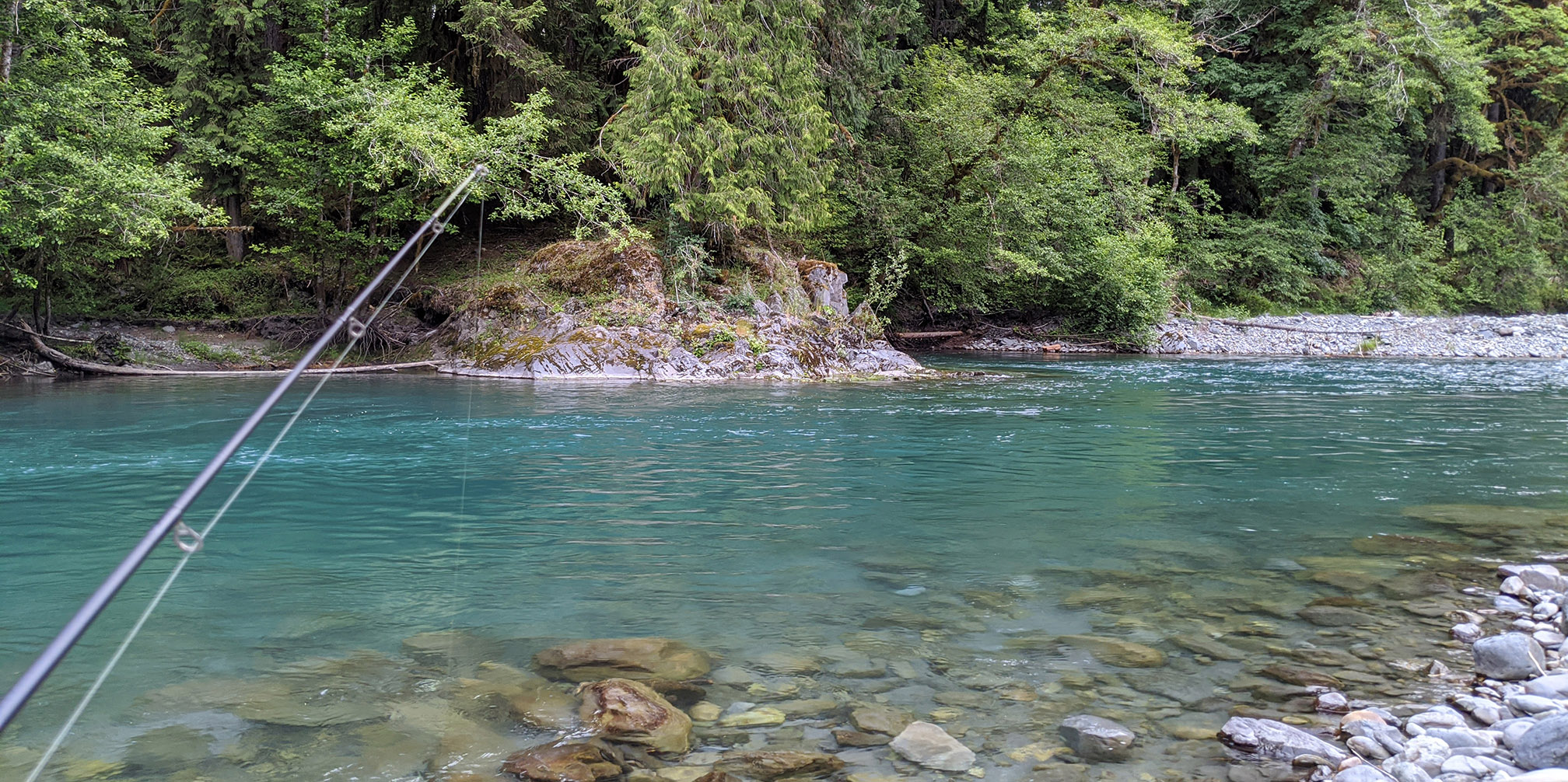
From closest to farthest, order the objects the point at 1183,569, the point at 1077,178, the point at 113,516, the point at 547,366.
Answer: the point at 1183,569 → the point at 113,516 → the point at 547,366 → the point at 1077,178

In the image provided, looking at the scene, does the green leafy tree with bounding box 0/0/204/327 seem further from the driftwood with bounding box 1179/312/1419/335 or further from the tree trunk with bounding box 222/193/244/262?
the driftwood with bounding box 1179/312/1419/335

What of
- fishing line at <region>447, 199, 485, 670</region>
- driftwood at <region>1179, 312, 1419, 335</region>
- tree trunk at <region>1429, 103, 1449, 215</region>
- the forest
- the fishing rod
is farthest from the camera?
tree trunk at <region>1429, 103, 1449, 215</region>

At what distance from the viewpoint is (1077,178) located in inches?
922

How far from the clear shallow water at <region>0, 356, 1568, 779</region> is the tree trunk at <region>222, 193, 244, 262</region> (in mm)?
8682

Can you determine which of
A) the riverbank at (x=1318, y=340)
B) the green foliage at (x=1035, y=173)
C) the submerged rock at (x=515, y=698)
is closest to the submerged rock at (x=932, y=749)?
the submerged rock at (x=515, y=698)

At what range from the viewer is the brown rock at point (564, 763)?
3352 mm

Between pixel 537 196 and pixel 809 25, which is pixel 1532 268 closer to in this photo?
pixel 809 25

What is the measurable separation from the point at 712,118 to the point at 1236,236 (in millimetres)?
20143

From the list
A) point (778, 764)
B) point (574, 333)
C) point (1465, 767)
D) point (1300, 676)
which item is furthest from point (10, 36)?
point (1465, 767)

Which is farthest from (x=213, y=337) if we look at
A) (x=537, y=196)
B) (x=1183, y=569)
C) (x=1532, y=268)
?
(x=1532, y=268)

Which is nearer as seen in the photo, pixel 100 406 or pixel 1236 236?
pixel 100 406

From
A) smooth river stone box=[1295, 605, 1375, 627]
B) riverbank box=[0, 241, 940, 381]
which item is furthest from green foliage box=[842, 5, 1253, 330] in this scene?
smooth river stone box=[1295, 605, 1375, 627]

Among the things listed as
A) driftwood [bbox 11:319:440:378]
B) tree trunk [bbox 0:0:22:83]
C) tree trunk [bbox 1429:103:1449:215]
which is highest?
tree trunk [bbox 1429:103:1449:215]

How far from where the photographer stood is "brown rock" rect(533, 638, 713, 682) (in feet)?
13.8
